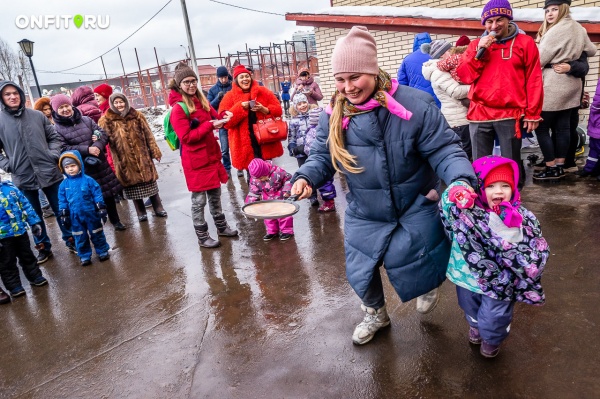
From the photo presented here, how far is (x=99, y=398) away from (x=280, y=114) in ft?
12.1

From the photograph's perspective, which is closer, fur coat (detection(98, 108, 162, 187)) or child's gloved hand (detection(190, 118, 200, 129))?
child's gloved hand (detection(190, 118, 200, 129))

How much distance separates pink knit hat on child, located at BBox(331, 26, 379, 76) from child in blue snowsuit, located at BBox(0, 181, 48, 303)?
3694 mm

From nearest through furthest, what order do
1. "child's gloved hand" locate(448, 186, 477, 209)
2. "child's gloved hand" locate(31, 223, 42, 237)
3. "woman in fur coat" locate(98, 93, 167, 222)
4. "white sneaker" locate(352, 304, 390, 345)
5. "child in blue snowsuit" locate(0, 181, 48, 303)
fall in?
"child's gloved hand" locate(448, 186, 477, 209) → "white sneaker" locate(352, 304, 390, 345) → "child in blue snowsuit" locate(0, 181, 48, 303) → "child's gloved hand" locate(31, 223, 42, 237) → "woman in fur coat" locate(98, 93, 167, 222)

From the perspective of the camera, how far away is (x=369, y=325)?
277cm

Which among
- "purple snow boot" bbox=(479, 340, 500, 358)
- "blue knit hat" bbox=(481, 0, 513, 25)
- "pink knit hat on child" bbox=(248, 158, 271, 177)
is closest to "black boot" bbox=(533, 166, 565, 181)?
"blue knit hat" bbox=(481, 0, 513, 25)

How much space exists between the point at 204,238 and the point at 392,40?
5.85 meters

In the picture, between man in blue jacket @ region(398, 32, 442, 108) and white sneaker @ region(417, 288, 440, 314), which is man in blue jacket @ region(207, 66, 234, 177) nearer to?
man in blue jacket @ region(398, 32, 442, 108)

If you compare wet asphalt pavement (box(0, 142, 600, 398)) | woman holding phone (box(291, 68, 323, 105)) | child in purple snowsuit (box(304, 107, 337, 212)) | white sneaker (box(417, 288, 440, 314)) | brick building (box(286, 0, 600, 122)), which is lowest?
wet asphalt pavement (box(0, 142, 600, 398))

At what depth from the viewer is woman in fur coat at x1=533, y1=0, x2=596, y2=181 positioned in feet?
15.7

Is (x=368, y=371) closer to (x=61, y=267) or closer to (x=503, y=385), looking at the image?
(x=503, y=385)

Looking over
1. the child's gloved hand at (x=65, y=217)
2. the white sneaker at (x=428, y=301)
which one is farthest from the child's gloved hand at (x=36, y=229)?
the white sneaker at (x=428, y=301)

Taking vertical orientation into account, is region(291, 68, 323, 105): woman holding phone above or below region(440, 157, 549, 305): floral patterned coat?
above

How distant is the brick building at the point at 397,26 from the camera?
6.42 meters

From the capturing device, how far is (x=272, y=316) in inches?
128
